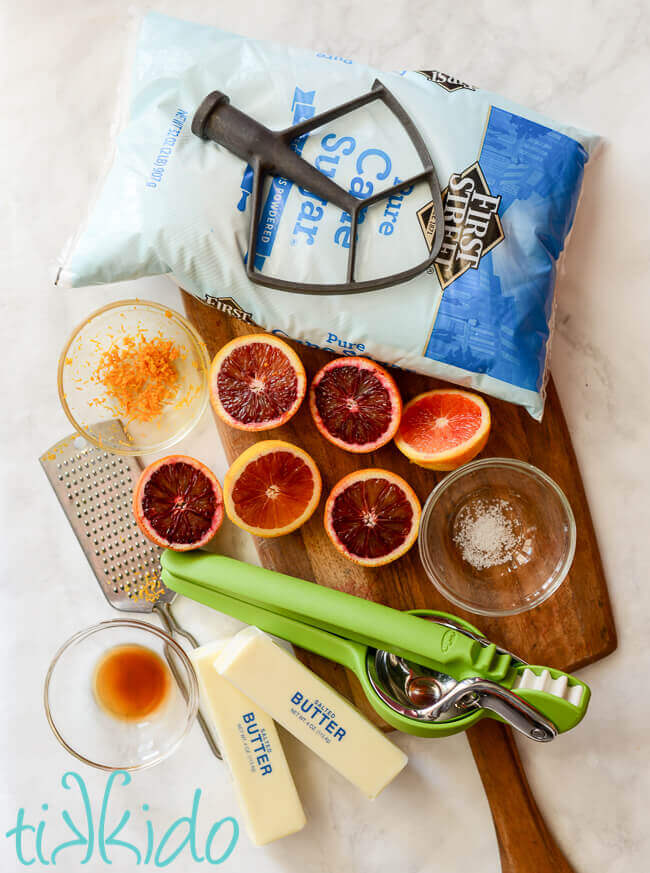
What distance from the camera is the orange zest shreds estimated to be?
1564 mm

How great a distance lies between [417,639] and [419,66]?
1.23m

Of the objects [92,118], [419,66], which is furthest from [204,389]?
[419,66]

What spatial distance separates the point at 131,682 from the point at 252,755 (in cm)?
31

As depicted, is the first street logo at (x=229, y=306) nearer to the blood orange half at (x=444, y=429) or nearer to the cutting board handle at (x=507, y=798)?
the blood orange half at (x=444, y=429)

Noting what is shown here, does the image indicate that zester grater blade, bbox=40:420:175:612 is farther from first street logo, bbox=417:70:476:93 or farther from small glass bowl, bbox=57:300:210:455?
first street logo, bbox=417:70:476:93

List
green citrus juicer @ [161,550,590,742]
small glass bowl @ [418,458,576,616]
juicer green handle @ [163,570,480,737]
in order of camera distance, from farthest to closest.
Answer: small glass bowl @ [418,458,576,616]
juicer green handle @ [163,570,480,737]
green citrus juicer @ [161,550,590,742]

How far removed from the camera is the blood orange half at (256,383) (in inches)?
59.5

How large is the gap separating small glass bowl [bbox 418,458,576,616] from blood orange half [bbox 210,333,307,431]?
37 cm

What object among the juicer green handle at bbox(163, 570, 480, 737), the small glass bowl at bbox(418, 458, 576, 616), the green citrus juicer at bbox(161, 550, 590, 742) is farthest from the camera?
the small glass bowl at bbox(418, 458, 576, 616)

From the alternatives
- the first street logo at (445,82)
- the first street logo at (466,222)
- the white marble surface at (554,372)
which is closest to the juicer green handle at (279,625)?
the white marble surface at (554,372)

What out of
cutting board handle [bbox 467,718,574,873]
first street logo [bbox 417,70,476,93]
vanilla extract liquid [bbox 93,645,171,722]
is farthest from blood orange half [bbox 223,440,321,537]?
first street logo [bbox 417,70,476,93]

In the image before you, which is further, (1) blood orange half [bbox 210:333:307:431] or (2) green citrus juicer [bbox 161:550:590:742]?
(1) blood orange half [bbox 210:333:307:431]

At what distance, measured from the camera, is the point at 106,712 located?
64.2 inches

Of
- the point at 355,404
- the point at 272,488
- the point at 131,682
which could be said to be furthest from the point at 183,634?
the point at 355,404
